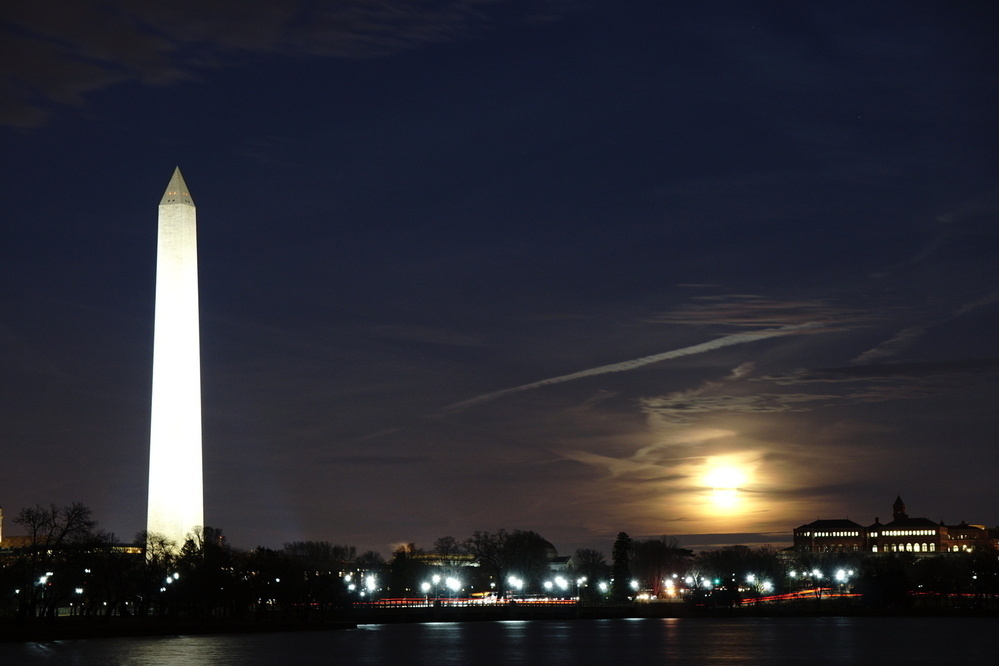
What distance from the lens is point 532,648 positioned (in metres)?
72.8

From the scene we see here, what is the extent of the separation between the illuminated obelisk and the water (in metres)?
12.4

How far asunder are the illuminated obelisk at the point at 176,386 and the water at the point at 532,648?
40.8 feet

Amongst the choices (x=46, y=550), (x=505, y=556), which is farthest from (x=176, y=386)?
(x=505, y=556)

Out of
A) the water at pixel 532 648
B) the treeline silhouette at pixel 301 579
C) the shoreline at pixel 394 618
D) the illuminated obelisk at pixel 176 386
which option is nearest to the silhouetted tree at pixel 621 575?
the treeline silhouette at pixel 301 579

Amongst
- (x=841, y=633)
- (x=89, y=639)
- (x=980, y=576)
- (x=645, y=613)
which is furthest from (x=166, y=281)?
(x=980, y=576)

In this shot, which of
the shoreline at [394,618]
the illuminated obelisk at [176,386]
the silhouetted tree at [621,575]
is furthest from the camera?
the silhouetted tree at [621,575]

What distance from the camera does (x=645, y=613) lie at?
142875 millimetres

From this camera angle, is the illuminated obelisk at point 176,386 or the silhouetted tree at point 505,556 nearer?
the illuminated obelisk at point 176,386

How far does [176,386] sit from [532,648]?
36067mm

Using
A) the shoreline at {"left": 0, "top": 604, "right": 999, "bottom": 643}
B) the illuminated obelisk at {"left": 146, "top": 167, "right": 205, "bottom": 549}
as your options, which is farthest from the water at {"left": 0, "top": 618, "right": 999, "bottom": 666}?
the illuminated obelisk at {"left": 146, "top": 167, "right": 205, "bottom": 549}

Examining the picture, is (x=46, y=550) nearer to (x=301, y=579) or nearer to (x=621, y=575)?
(x=301, y=579)

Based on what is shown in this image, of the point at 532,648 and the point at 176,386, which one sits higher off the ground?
the point at 176,386

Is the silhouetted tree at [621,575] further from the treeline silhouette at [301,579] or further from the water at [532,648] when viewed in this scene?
the water at [532,648]

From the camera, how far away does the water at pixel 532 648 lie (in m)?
60.6
